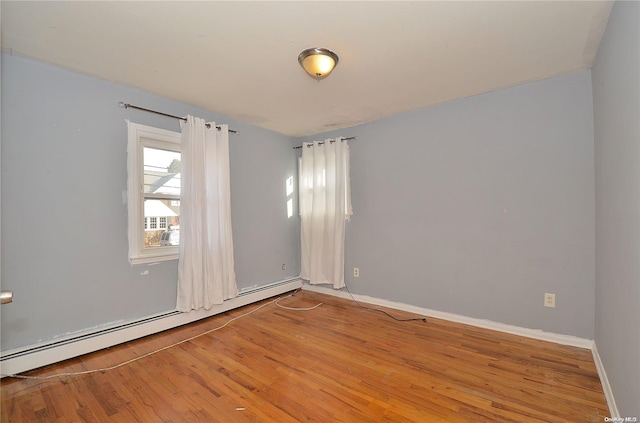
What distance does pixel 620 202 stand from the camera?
4.95 ft

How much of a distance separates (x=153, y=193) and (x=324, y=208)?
6.73 feet

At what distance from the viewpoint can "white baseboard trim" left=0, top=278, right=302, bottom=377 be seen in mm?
2000

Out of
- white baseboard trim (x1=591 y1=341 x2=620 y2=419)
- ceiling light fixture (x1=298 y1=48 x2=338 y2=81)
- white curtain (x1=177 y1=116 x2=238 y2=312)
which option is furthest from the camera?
white curtain (x1=177 y1=116 x2=238 y2=312)

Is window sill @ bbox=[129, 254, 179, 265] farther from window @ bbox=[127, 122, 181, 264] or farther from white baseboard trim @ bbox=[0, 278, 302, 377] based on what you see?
white baseboard trim @ bbox=[0, 278, 302, 377]

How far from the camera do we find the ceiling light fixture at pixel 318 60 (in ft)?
6.44

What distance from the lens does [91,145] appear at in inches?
93.5

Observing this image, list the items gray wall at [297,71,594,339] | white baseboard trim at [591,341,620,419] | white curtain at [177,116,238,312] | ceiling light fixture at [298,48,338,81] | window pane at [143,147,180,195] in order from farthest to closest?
1. white curtain at [177,116,238,312]
2. window pane at [143,147,180,195]
3. gray wall at [297,71,594,339]
4. ceiling light fixture at [298,48,338,81]
5. white baseboard trim at [591,341,620,419]

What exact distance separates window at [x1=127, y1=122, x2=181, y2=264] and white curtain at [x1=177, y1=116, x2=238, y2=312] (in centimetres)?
17

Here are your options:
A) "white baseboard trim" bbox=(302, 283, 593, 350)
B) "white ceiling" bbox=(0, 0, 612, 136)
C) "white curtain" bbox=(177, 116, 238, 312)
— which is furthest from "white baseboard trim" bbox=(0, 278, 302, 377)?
"white ceiling" bbox=(0, 0, 612, 136)

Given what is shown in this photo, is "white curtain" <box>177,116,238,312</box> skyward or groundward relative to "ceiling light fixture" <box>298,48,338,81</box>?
groundward

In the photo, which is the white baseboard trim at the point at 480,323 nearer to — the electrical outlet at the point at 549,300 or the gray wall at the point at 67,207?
the electrical outlet at the point at 549,300

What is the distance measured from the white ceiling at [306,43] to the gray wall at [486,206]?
1.14ft

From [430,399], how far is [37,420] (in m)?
2.32

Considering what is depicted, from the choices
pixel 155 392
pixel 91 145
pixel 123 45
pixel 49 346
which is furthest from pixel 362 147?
pixel 49 346
